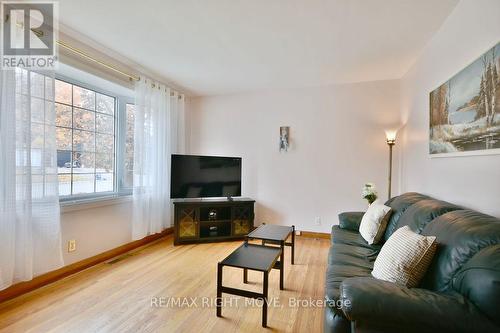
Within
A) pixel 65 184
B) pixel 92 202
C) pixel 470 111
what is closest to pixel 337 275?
pixel 470 111

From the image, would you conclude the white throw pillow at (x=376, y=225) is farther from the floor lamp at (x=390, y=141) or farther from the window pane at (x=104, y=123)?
the window pane at (x=104, y=123)

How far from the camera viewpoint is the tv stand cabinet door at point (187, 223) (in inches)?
139

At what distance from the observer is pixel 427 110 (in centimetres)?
249

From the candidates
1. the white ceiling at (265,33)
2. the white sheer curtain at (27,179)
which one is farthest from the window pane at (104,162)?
the white ceiling at (265,33)

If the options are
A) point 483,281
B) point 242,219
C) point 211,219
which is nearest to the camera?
point 483,281

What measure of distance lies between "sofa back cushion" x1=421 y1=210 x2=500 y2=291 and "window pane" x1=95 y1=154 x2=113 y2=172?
3495mm

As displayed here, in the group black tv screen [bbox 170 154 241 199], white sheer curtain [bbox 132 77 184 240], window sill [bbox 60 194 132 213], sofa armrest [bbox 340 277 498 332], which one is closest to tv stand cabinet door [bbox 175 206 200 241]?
black tv screen [bbox 170 154 241 199]

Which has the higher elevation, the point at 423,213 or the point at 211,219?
the point at 423,213

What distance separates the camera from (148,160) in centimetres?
339

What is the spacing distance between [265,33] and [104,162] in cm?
259

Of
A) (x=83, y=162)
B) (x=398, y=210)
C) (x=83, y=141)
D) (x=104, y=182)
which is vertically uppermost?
(x=83, y=141)

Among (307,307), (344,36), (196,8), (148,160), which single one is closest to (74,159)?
(148,160)

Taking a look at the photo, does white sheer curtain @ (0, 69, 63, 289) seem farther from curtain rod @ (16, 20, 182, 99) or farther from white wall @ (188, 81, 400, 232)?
white wall @ (188, 81, 400, 232)

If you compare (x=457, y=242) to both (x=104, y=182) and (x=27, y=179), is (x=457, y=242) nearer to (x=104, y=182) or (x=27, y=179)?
(x=27, y=179)
